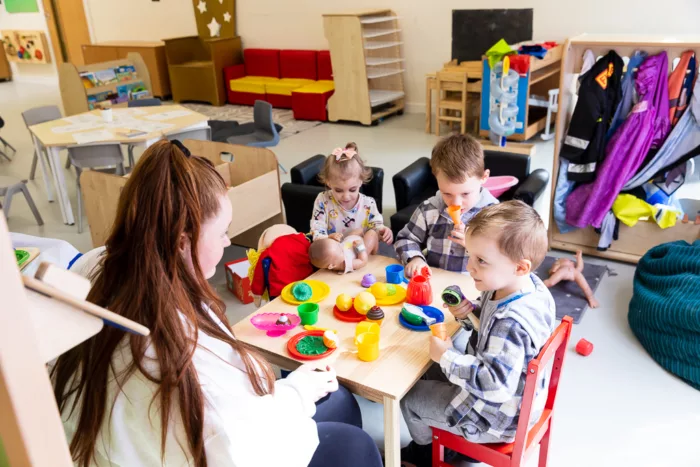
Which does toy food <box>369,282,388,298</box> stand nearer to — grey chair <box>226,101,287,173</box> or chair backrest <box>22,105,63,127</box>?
grey chair <box>226,101,287,173</box>

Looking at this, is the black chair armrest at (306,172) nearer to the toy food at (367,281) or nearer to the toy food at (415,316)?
the toy food at (367,281)

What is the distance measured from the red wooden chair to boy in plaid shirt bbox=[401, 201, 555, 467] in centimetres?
3

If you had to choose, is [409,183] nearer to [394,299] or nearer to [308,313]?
[394,299]

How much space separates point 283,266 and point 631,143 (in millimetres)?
2242

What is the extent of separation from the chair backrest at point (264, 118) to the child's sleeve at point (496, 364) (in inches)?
163

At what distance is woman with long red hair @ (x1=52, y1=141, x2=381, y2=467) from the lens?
113 cm

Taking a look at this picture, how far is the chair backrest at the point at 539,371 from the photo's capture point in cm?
155

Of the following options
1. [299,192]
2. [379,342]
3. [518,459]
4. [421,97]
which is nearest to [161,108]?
[299,192]

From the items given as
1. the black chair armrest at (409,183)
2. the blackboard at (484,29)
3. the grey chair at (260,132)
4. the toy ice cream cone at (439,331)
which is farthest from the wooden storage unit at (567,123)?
the blackboard at (484,29)

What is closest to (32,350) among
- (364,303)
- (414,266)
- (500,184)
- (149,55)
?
(364,303)

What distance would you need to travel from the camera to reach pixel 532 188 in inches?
139

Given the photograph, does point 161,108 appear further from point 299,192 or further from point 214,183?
point 214,183

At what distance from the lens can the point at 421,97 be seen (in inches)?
310

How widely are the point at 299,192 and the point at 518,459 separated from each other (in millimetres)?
2394
